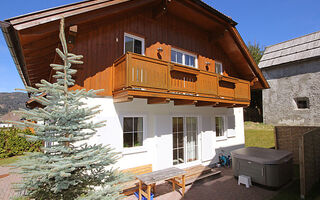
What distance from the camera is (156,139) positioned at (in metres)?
7.36

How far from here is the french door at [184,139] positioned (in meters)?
8.27

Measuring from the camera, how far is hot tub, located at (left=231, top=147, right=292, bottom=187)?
21.3ft

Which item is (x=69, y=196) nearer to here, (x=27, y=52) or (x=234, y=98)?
(x=27, y=52)

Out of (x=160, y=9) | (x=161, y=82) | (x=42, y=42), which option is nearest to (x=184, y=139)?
(x=161, y=82)

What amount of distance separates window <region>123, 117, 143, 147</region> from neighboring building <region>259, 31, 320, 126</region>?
1913cm

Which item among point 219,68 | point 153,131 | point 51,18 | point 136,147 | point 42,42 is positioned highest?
point 219,68

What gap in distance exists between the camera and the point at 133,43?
7.57 metres

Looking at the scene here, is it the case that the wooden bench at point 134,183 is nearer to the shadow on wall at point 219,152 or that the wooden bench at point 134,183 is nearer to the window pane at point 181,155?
the window pane at point 181,155

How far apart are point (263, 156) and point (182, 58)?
19.5 ft

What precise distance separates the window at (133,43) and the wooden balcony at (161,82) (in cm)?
113

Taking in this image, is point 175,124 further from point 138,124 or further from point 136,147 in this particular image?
point 136,147

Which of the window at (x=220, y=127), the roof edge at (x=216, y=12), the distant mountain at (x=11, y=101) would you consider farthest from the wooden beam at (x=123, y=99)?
the distant mountain at (x=11, y=101)

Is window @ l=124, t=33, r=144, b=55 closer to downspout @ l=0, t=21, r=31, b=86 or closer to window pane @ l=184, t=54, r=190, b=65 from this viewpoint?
window pane @ l=184, t=54, r=190, b=65

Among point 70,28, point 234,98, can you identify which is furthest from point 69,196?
point 234,98
